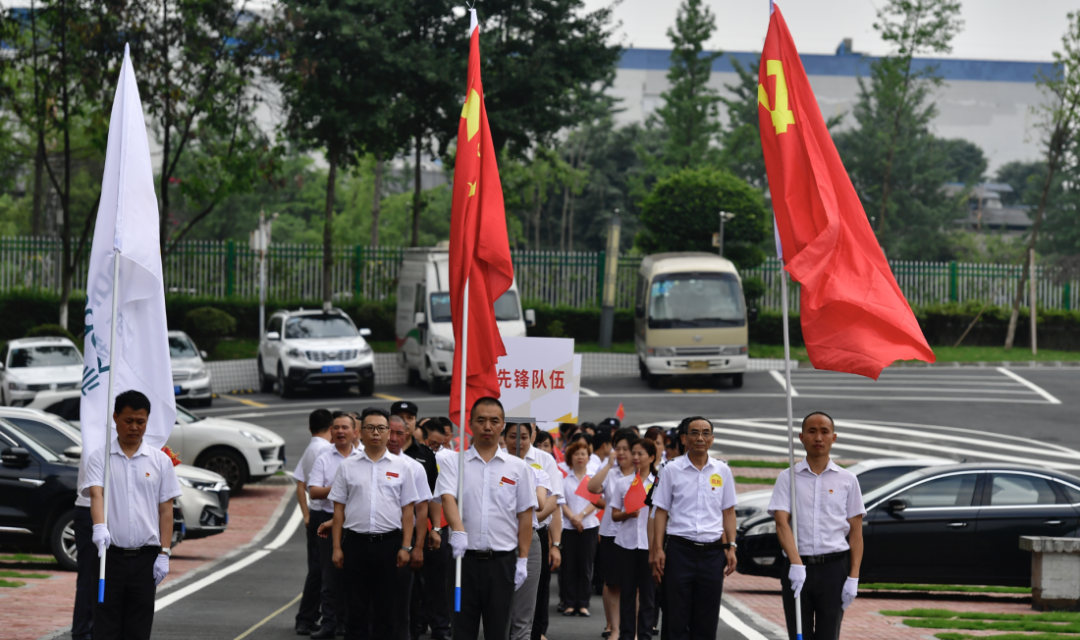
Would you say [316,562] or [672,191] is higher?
[672,191]

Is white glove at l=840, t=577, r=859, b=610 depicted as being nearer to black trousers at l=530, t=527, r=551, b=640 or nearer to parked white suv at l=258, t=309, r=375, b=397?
black trousers at l=530, t=527, r=551, b=640

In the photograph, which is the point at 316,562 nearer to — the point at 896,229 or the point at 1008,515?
the point at 1008,515

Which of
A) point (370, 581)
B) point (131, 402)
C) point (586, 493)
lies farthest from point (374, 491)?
point (586, 493)

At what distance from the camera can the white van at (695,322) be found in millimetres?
28500

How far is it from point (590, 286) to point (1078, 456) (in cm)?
1774

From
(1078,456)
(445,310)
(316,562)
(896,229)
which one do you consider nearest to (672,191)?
(445,310)

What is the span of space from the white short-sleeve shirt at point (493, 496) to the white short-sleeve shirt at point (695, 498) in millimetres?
1379

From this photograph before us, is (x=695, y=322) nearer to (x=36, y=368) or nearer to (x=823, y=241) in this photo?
(x=36, y=368)

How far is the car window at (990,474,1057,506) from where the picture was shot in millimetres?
12805

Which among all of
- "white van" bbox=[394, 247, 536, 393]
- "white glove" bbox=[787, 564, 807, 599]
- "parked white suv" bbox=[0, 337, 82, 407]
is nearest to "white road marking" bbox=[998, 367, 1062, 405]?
"white van" bbox=[394, 247, 536, 393]

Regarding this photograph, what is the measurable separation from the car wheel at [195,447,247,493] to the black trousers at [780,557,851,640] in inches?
479

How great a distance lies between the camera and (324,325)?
28.2 meters

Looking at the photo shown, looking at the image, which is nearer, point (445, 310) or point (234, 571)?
point (234, 571)

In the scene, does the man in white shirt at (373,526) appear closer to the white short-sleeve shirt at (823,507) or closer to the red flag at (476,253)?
the red flag at (476,253)
